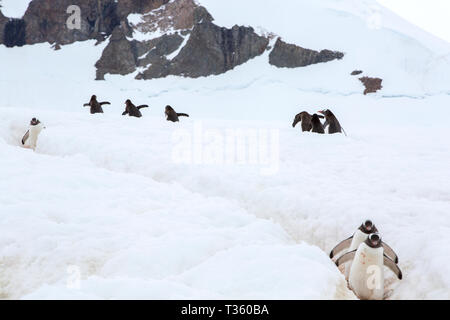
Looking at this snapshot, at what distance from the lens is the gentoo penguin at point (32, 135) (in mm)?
8320

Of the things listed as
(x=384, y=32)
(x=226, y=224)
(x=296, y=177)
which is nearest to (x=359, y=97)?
(x=384, y=32)

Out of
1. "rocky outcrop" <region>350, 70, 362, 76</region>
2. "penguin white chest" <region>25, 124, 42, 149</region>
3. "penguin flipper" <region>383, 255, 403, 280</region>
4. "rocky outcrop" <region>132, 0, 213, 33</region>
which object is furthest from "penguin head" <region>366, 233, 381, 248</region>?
"rocky outcrop" <region>132, 0, 213, 33</region>

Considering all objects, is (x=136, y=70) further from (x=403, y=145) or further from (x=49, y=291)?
(x=49, y=291)

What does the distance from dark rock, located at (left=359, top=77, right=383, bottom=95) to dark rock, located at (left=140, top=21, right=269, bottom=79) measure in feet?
37.2

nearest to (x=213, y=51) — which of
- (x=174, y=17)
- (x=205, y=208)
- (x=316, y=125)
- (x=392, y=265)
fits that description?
(x=174, y=17)

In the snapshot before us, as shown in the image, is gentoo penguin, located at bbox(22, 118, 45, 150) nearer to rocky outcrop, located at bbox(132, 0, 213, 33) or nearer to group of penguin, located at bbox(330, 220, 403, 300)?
group of penguin, located at bbox(330, 220, 403, 300)

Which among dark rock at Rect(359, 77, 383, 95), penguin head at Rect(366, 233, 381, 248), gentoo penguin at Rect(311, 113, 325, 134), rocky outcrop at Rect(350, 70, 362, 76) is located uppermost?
rocky outcrop at Rect(350, 70, 362, 76)

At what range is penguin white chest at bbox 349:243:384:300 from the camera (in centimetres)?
341

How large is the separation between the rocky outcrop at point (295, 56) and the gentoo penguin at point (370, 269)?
3417 cm

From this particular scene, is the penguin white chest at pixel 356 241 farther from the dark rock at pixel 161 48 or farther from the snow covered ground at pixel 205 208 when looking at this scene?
the dark rock at pixel 161 48

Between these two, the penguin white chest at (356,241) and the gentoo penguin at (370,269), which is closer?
the gentoo penguin at (370,269)

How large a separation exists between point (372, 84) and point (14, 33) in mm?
42102

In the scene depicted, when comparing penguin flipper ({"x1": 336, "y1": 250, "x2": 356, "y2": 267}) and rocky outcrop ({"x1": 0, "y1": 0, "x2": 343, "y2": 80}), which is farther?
rocky outcrop ({"x1": 0, "y1": 0, "x2": 343, "y2": 80})

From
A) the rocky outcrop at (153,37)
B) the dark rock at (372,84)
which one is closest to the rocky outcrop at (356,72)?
the dark rock at (372,84)
